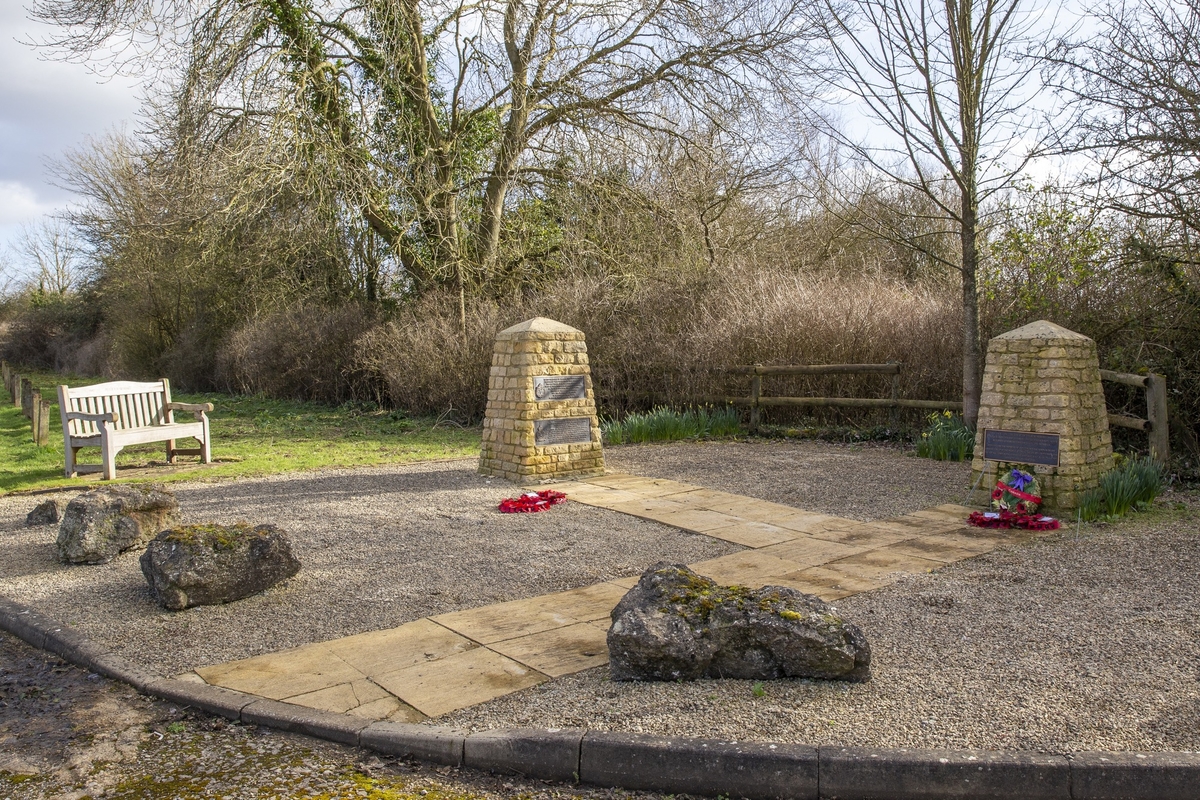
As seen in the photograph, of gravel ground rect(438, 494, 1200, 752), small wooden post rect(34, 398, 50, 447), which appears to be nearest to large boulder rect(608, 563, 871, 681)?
gravel ground rect(438, 494, 1200, 752)

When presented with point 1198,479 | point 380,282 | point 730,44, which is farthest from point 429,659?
point 380,282

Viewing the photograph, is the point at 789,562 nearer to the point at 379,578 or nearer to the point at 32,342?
the point at 379,578

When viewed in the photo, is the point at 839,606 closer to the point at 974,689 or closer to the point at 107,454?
the point at 974,689

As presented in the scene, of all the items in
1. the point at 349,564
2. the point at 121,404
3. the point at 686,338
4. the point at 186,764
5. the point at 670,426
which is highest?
the point at 686,338

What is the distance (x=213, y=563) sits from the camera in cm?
484

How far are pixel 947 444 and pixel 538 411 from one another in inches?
192

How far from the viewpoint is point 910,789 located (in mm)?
2865

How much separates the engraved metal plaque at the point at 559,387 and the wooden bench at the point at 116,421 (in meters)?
4.65

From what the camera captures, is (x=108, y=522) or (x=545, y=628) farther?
(x=108, y=522)

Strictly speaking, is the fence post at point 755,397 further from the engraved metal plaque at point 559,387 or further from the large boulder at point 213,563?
the large boulder at point 213,563

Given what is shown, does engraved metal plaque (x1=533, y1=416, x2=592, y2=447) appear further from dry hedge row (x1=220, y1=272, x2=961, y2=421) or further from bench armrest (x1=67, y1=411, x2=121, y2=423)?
bench armrest (x1=67, y1=411, x2=121, y2=423)

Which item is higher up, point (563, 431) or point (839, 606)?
point (563, 431)

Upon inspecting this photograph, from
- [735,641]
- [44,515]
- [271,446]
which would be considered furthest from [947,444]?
[271,446]

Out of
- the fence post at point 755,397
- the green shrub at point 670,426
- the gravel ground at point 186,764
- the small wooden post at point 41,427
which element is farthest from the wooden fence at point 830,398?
the small wooden post at point 41,427
